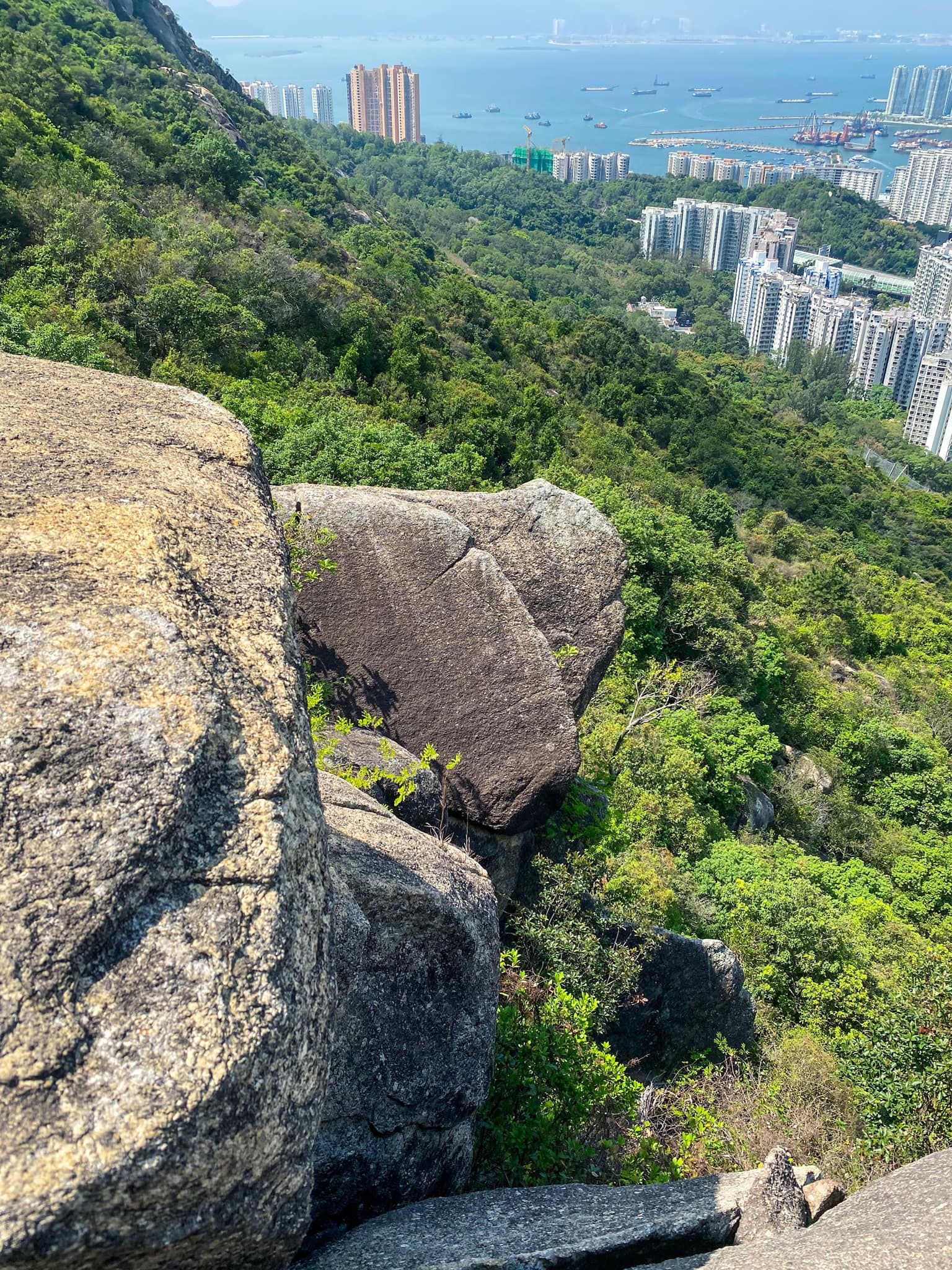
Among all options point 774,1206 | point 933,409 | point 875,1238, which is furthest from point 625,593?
point 933,409

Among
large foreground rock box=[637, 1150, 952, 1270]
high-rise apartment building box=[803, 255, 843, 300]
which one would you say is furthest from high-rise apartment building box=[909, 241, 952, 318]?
large foreground rock box=[637, 1150, 952, 1270]

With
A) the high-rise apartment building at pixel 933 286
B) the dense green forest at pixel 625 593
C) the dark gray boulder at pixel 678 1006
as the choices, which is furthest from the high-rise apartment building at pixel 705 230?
the dark gray boulder at pixel 678 1006

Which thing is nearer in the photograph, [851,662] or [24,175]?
[24,175]

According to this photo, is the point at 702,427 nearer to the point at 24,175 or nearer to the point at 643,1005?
the point at 24,175

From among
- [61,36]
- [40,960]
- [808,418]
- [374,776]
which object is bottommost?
[808,418]

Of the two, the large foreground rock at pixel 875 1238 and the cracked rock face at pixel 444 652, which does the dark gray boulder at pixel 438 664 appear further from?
the large foreground rock at pixel 875 1238

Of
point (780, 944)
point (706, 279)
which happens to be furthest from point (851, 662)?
point (706, 279)

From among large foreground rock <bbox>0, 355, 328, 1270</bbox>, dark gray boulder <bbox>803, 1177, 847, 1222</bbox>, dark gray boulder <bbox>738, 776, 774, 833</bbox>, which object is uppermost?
large foreground rock <bbox>0, 355, 328, 1270</bbox>

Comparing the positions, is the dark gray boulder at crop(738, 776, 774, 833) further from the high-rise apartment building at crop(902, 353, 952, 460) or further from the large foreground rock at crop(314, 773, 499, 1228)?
the high-rise apartment building at crop(902, 353, 952, 460)
